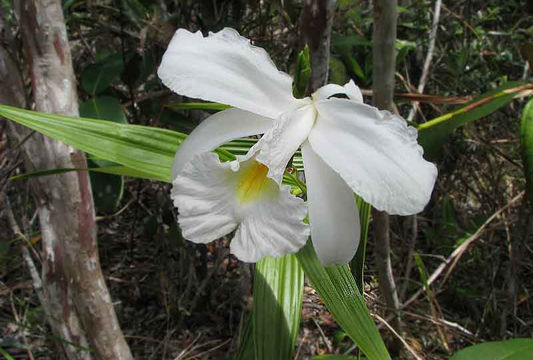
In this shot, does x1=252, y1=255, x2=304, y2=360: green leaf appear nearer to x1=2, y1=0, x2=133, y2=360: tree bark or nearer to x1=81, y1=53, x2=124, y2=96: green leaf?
x1=2, y1=0, x2=133, y2=360: tree bark

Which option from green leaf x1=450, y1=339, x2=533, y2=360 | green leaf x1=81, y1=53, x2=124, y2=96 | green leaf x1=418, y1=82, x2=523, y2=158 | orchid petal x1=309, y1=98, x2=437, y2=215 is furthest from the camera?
green leaf x1=81, y1=53, x2=124, y2=96

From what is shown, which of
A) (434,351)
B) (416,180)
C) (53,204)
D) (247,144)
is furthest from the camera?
(434,351)

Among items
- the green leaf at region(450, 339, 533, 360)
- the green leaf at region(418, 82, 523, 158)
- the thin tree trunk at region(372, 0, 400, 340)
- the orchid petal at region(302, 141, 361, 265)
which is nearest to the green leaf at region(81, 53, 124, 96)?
the thin tree trunk at region(372, 0, 400, 340)

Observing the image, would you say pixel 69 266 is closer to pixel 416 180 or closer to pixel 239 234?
pixel 239 234

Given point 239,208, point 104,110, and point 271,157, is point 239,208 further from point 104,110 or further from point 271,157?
point 104,110

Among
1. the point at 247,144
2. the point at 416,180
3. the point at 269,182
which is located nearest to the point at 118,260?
the point at 247,144

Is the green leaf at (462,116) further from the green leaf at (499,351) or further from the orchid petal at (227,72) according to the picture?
the orchid petal at (227,72)

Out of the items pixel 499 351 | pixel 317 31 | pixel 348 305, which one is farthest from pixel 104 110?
pixel 499 351
